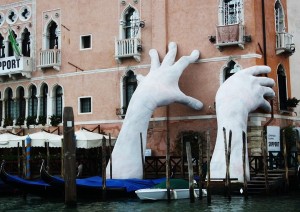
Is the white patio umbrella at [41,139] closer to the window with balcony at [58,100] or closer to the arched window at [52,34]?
the window with balcony at [58,100]

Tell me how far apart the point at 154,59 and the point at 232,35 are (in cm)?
291

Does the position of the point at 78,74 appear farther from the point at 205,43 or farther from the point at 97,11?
the point at 205,43

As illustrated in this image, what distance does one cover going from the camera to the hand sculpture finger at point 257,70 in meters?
20.2

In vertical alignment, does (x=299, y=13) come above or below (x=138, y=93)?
above

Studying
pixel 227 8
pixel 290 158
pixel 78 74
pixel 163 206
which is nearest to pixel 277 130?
pixel 290 158

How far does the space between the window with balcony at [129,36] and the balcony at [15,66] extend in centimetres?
424

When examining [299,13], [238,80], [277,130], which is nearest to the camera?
[238,80]

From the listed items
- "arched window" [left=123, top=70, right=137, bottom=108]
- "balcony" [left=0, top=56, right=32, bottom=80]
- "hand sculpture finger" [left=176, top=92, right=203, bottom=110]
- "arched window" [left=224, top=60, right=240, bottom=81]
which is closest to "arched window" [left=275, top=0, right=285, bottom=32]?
"arched window" [left=224, top=60, right=240, bottom=81]

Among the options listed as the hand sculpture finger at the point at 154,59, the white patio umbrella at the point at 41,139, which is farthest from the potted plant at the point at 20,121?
the hand sculpture finger at the point at 154,59

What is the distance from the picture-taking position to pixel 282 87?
74.2 feet

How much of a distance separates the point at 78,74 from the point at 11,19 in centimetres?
440

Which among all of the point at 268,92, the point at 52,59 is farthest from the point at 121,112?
the point at 268,92

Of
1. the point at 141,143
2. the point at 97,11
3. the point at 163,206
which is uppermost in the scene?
the point at 97,11

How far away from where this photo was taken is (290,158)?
21.7 meters
